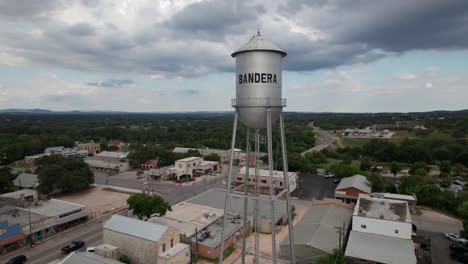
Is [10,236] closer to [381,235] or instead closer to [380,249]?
[380,249]

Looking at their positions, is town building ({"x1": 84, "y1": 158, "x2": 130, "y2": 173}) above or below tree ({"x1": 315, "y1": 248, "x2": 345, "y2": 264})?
below

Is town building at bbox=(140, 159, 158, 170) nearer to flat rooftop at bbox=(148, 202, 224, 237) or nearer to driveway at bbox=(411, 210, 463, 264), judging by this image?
flat rooftop at bbox=(148, 202, 224, 237)

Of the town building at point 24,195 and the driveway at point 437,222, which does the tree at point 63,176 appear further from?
the driveway at point 437,222

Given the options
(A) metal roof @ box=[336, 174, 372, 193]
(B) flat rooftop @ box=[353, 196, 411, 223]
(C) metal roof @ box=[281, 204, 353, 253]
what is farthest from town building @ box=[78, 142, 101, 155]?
(B) flat rooftop @ box=[353, 196, 411, 223]

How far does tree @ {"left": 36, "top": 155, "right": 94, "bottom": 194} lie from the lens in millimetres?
37938

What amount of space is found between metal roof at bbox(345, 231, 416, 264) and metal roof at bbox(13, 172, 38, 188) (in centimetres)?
4363

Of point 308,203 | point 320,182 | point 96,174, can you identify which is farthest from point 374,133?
point 96,174

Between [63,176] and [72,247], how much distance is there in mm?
18071

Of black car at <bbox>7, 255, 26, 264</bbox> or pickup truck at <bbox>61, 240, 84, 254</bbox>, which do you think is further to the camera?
pickup truck at <bbox>61, 240, 84, 254</bbox>

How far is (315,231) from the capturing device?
2291cm

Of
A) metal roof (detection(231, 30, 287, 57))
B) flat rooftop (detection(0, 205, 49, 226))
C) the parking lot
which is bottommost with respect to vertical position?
the parking lot

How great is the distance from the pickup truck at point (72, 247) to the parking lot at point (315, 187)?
25980mm

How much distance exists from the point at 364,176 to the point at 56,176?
42.5 m

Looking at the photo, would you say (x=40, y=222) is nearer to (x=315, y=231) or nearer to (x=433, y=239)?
(x=315, y=231)
